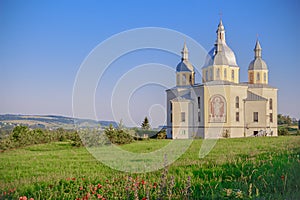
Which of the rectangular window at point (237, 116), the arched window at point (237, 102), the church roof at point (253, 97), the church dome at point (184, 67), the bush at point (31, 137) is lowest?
the bush at point (31, 137)

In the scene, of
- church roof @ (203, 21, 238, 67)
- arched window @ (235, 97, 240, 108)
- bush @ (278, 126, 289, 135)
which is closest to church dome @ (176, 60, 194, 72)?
church roof @ (203, 21, 238, 67)

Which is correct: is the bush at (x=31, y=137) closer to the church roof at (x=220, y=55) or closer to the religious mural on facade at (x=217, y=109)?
the religious mural on facade at (x=217, y=109)

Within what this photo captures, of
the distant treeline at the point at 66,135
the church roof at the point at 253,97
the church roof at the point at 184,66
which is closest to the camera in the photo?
the distant treeline at the point at 66,135

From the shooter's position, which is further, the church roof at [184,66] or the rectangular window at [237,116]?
the church roof at [184,66]

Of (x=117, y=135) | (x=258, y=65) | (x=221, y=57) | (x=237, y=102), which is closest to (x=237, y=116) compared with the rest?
(x=237, y=102)

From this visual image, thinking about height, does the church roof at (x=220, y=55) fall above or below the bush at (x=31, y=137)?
above

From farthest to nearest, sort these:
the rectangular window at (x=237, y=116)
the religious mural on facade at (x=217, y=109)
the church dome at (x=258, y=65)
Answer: the church dome at (x=258, y=65) → the rectangular window at (x=237, y=116) → the religious mural on facade at (x=217, y=109)

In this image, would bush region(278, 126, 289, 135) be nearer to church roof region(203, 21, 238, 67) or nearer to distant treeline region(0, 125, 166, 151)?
church roof region(203, 21, 238, 67)

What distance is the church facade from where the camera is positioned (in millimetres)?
37875

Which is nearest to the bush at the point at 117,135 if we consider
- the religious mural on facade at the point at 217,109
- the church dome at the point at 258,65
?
the religious mural on facade at the point at 217,109

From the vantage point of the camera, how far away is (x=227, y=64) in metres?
39.8

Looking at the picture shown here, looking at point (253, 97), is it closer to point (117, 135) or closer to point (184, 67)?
point (184, 67)

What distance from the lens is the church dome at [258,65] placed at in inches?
1702

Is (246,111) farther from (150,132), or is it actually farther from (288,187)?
(288,187)
